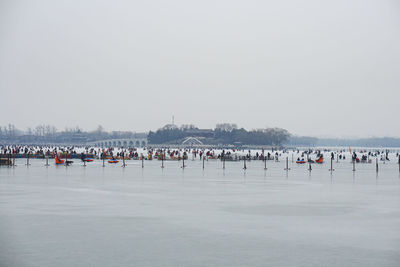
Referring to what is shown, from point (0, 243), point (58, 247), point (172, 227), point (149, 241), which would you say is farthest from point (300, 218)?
point (0, 243)

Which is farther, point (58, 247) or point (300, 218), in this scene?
point (300, 218)

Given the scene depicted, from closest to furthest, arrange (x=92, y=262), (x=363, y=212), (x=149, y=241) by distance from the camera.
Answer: (x=92, y=262) → (x=149, y=241) → (x=363, y=212)

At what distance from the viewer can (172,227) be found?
20641mm

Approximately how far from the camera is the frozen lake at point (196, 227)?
1541 cm

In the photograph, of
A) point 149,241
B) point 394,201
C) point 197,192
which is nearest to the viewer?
point 149,241

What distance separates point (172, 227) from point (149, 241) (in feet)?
9.66

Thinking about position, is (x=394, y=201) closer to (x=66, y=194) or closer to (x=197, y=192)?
(x=197, y=192)

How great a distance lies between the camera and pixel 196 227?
2066 centimetres

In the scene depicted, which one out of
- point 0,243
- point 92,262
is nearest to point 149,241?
point 92,262

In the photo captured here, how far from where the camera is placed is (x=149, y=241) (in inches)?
699

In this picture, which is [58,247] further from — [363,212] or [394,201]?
[394,201]

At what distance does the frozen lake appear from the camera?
1541cm

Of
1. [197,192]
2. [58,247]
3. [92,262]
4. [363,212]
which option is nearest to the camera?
[92,262]

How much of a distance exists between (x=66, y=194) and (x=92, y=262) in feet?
59.6
